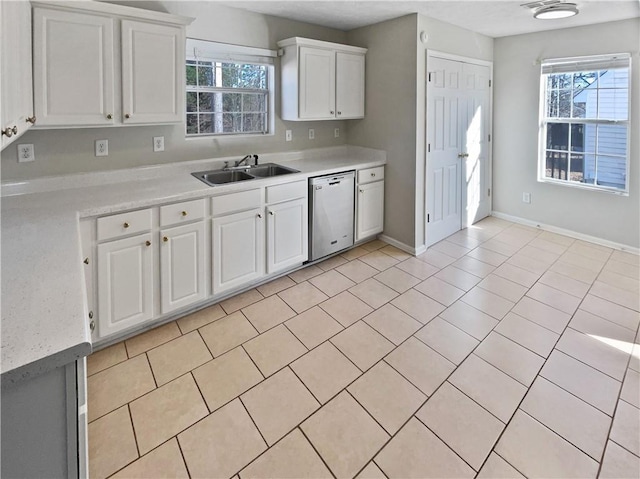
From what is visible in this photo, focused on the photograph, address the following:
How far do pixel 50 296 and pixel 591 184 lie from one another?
508cm

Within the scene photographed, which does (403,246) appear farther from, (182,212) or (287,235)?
(182,212)

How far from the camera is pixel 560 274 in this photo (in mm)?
3648

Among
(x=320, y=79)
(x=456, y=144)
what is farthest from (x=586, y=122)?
(x=320, y=79)

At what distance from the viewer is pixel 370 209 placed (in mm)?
4195

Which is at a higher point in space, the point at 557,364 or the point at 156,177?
the point at 156,177

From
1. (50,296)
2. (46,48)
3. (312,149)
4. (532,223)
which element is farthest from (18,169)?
(532,223)

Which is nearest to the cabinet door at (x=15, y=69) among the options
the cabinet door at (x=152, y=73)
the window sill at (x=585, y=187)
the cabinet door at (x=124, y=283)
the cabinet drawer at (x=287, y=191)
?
the cabinet door at (x=152, y=73)

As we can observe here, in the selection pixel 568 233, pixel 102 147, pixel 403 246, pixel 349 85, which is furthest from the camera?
pixel 568 233

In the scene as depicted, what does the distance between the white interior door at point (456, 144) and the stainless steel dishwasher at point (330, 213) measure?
0.89 metres

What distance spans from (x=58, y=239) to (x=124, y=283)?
80cm

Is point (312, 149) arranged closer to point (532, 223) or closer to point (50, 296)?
point (532, 223)

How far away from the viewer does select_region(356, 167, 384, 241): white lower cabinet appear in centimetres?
405

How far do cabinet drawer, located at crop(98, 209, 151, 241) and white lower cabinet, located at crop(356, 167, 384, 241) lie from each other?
217cm

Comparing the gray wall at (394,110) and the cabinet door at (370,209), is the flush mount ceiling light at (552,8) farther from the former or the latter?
the cabinet door at (370,209)
